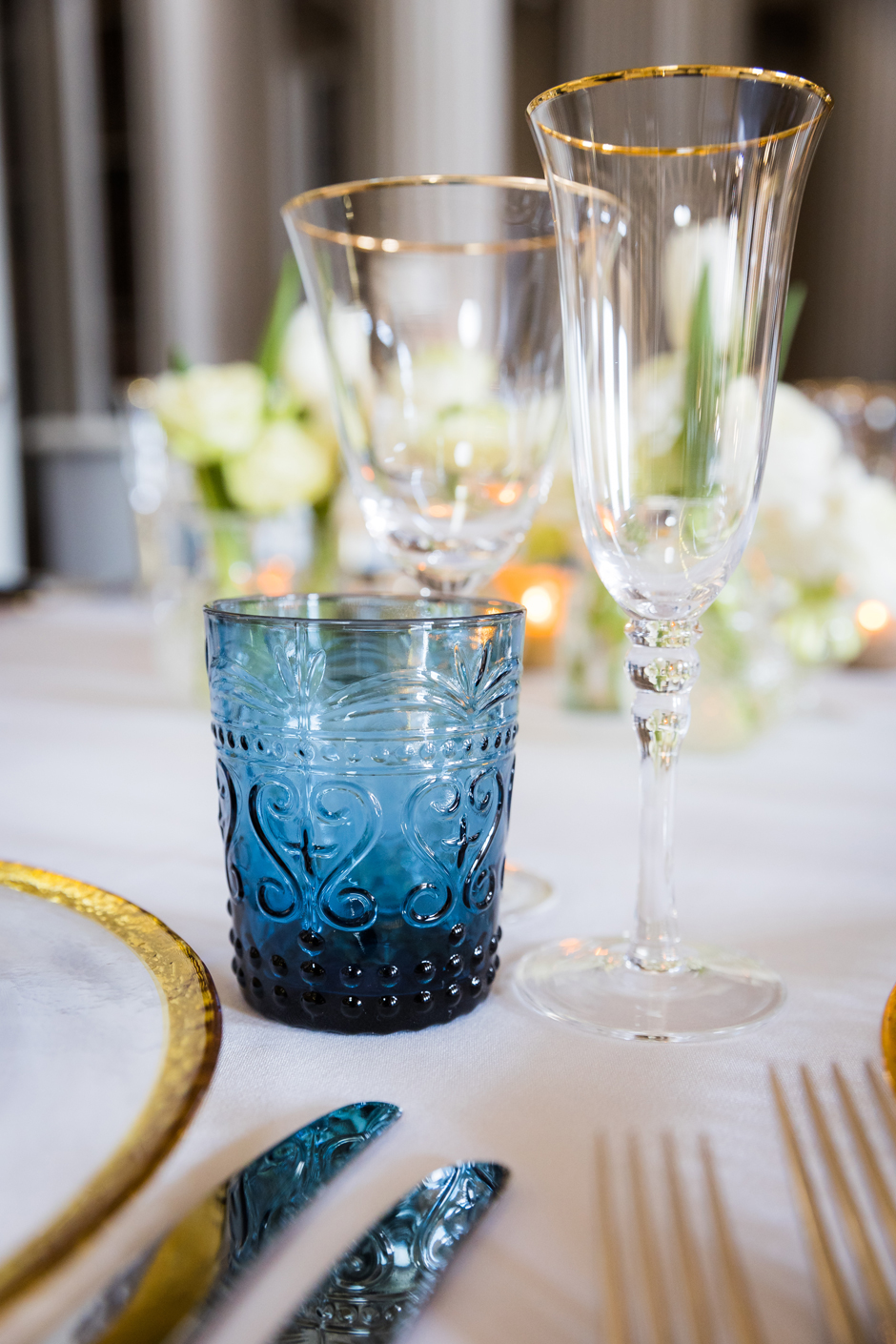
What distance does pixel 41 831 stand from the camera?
57 centimetres

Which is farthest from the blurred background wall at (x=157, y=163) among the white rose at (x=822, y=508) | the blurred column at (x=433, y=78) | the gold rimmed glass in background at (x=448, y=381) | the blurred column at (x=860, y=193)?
the gold rimmed glass in background at (x=448, y=381)

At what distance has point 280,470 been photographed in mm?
889

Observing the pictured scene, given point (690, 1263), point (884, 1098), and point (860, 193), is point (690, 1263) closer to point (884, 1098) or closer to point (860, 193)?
point (884, 1098)

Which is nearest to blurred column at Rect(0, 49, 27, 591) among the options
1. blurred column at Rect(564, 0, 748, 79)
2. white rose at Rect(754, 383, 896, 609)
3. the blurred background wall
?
the blurred background wall

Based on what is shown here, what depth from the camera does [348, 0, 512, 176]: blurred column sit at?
3607mm

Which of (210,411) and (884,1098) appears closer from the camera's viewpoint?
(884,1098)

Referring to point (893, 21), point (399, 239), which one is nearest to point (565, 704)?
point (399, 239)

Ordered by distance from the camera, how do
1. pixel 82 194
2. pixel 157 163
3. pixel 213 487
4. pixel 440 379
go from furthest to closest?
1. pixel 82 194
2. pixel 157 163
3. pixel 213 487
4. pixel 440 379

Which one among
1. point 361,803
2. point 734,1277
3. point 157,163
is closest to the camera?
point 734,1277

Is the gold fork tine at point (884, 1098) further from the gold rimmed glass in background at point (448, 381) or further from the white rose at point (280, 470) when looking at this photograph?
the white rose at point (280, 470)

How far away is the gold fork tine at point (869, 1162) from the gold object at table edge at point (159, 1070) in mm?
158

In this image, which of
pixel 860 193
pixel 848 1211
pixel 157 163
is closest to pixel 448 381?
pixel 848 1211

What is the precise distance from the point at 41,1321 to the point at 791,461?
0.73m

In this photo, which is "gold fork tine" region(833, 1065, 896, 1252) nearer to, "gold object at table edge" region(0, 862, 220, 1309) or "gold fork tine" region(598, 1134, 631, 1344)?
"gold fork tine" region(598, 1134, 631, 1344)
